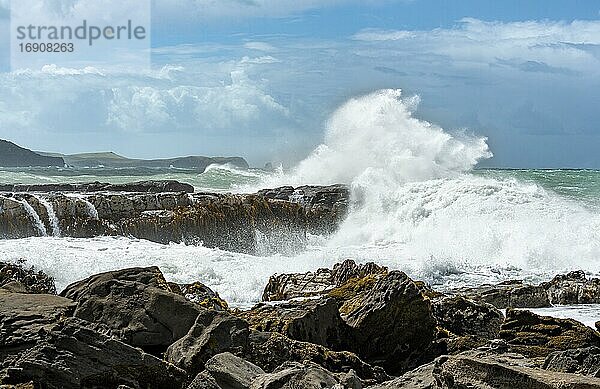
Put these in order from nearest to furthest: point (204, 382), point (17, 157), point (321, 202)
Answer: point (204, 382) < point (321, 202) < point (17, 157)

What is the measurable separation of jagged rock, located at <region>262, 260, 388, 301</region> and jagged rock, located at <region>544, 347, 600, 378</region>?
646 cm

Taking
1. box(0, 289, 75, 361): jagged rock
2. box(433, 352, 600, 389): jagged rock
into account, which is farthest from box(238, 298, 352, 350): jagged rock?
box(433, 352, 600, 389): jagged rock

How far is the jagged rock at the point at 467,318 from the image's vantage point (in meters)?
8.59

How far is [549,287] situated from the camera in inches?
510

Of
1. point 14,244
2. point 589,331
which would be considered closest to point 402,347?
point 589,331

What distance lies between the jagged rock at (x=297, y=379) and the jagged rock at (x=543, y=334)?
10.8 feet

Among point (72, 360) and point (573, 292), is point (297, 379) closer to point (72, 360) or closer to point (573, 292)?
point (72, 360)

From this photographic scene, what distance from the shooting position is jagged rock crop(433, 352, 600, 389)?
3.95 metres

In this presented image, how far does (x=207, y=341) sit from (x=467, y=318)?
13.3 ft

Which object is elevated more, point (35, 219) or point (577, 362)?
point (577, 362)

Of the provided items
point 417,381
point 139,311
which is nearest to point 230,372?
point 417,381

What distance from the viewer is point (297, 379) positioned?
183 inches

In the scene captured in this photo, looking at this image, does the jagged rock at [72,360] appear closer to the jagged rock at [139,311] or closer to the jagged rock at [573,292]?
the jagged rock at [139,311]

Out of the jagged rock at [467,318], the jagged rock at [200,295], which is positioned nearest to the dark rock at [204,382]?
the jagged rock at [467,318]
